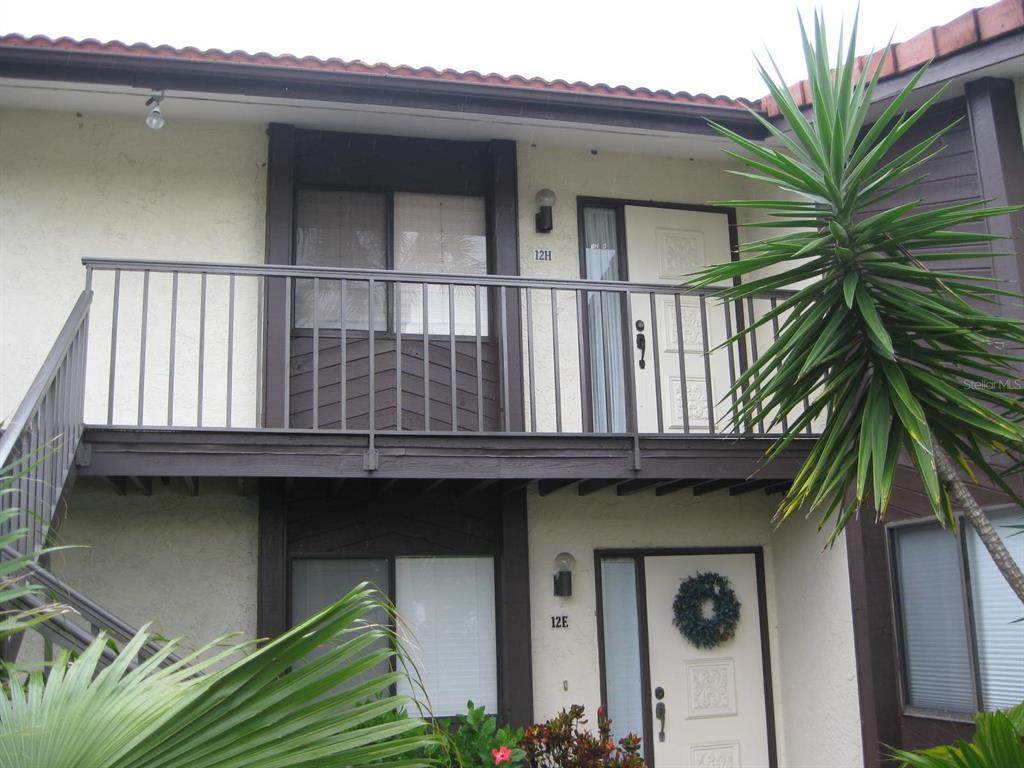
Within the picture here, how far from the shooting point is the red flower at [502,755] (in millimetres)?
5992

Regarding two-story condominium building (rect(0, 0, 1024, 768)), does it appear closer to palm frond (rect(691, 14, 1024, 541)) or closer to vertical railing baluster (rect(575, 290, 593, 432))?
vertical railing baluster (rect(575, 290, 593, 432))

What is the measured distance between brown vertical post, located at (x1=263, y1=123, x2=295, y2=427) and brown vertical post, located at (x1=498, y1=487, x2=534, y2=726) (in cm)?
185

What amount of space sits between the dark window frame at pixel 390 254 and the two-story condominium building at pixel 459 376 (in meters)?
0.03

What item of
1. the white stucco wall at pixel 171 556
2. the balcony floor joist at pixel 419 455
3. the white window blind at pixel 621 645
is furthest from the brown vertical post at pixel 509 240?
the white stucco wall at pixel 171 556

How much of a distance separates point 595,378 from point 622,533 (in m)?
1.23

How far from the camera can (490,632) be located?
7.94m

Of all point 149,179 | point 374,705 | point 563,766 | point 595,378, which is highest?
point 149,179

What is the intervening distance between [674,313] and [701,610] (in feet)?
7.81

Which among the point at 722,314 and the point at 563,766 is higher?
the point at 722,314

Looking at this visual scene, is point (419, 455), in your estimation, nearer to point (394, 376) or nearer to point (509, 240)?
point (394, 376)

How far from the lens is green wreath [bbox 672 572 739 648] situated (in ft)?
27.1

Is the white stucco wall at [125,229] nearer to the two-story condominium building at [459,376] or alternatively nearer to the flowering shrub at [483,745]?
the two-story condominium building at [459,376]

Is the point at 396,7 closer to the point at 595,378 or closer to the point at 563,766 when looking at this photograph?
the point at 595,378

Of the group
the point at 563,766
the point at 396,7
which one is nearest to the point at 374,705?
the point at 563,766
